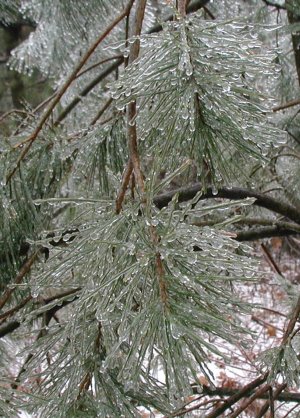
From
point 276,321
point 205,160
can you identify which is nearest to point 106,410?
point 205,160

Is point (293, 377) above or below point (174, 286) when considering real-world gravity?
below

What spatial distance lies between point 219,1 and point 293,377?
170 centimetres

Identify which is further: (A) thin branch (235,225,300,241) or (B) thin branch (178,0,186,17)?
(A) thin branch (235,225,300,241)

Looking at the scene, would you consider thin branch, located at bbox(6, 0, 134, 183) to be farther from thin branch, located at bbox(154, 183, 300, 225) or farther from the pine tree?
thin branch, located at bbox(154, 183, 300, 225)

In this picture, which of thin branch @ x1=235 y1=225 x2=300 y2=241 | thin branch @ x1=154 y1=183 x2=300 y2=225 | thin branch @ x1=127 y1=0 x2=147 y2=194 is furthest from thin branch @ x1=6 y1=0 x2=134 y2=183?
thin branch @ x1=235 y1=225 x2=300 y2=241

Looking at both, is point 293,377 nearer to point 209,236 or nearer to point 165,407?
point 165,407

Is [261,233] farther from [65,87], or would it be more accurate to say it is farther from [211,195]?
[65,87]

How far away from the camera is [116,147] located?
3.74ft

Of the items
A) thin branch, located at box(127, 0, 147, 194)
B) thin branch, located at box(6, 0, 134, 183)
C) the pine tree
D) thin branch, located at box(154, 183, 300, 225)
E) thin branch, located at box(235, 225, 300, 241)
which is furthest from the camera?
thin branch, located at box(235, 225, 300, 241)

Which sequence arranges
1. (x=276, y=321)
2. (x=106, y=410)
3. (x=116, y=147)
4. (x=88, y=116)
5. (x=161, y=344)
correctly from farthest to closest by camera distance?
(x=276, y=321)
(x=88, y=116)
(x=116, y=147)
(x=106, y=410)
(x=161, y=344)

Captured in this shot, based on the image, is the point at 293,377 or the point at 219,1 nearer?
the point at 293,377

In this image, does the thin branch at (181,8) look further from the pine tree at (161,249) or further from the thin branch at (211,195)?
the thin branch at (211,195)

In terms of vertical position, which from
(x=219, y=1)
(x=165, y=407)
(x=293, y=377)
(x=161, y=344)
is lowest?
(x=293, y=377)

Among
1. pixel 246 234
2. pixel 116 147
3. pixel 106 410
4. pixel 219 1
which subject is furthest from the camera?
pixel 219 1
